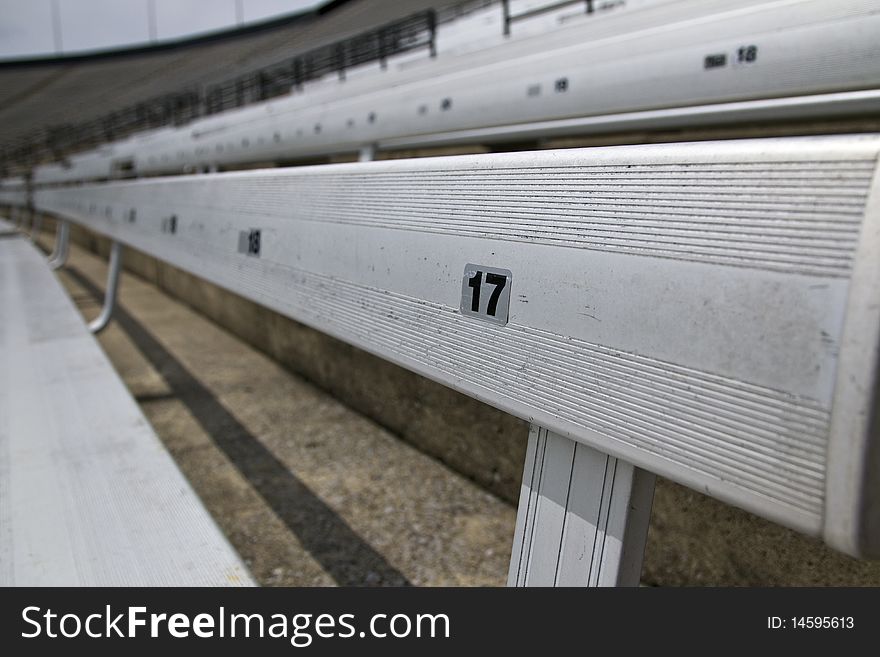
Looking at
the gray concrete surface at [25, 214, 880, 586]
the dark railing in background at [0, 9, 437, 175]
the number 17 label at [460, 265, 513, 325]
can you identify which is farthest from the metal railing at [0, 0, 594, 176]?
the number 17 label at [460, 265, 513, 325]

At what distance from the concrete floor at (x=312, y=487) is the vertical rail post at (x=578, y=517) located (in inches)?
22.6

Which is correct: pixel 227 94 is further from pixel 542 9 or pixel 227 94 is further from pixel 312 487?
pixel 312 487

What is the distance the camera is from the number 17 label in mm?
529

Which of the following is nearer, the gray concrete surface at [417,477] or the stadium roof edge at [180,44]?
the gray concrete surface at [417,477]

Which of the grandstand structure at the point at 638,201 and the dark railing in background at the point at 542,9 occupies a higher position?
the dark railing in background at the point at 542,9

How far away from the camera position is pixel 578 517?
516mm

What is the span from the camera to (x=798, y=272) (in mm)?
339

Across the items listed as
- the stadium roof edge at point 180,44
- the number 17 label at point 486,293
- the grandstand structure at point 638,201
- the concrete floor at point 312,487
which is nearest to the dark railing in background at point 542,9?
the grandstand structure at point 638,201

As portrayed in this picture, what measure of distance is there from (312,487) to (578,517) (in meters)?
1.01

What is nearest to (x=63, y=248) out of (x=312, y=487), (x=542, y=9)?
(x=542, y=9)

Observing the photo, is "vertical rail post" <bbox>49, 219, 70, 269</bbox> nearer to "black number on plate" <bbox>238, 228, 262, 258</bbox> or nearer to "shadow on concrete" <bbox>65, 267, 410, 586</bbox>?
"shadow on concrete" <bbox>65, 267, 410, 586</bbox>

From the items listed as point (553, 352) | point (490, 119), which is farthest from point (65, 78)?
point (553, 352)

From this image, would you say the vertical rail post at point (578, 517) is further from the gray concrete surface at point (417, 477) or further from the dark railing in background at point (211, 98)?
the dark railing in background at point (211, 98)

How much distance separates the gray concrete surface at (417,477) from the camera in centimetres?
94
